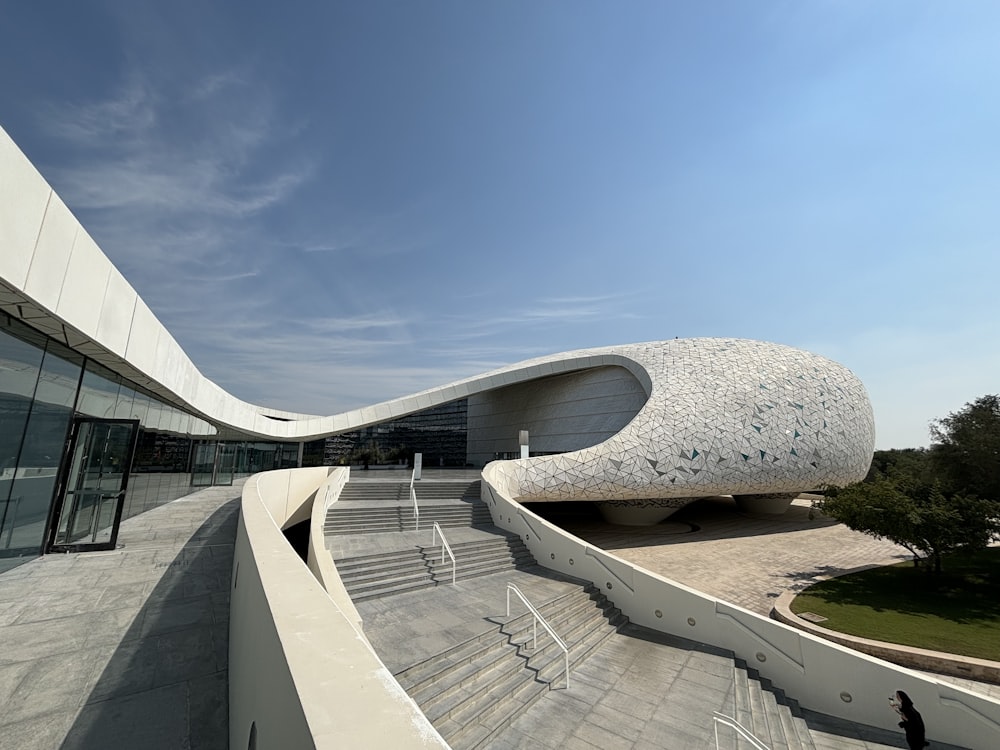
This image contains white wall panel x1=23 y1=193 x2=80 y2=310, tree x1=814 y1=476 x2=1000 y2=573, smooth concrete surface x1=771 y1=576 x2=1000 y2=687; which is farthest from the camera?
tree x1=814 y1=476 x2=1000 y2=573

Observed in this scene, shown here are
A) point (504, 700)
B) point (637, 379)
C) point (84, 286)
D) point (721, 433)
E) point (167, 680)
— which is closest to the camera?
point (167, 680)

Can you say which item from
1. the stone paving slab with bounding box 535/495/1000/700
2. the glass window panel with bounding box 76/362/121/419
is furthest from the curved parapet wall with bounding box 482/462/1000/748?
the glass window panel with bounding box 76/362/121/419

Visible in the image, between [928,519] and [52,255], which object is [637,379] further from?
[52,255]

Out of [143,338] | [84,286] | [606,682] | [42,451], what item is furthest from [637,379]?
[42,451]

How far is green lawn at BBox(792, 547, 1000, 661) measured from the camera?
26.3 feet

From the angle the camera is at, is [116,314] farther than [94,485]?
No

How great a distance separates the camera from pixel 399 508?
11766 millimetres

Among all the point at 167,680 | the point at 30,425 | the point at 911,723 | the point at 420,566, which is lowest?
the point at 911,723

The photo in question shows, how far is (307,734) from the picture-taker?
1220 mm

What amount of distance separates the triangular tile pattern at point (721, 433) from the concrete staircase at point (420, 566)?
5146mm

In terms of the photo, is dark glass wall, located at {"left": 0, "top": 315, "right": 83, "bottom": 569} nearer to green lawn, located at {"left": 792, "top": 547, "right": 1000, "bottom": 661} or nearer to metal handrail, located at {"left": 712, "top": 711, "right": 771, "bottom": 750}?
metal handrail, located at {"left": 712, "top": 711, "right": 771, "bottom": 750}

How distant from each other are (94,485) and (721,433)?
1916 centimetres

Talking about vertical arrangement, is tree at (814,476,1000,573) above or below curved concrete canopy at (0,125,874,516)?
below

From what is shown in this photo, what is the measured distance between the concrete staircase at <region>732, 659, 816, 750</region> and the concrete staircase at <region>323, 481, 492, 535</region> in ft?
23.8
